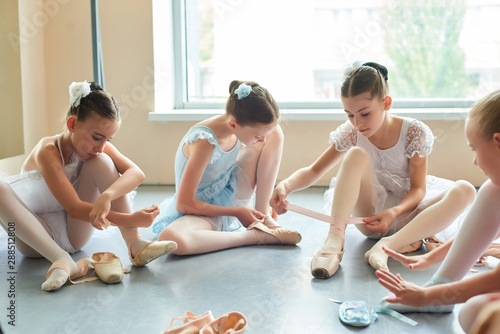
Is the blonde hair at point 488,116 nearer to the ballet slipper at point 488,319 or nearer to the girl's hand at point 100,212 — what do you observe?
the ballet slipper at point 488,319

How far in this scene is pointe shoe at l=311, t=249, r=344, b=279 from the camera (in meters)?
1.61

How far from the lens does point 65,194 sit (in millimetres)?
1687

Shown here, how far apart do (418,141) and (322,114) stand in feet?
3.94

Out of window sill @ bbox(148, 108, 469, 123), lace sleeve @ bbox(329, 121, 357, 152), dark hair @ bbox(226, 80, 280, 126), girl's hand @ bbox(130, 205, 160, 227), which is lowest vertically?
girl's hand @ bbox(130, 205, 160, 227)

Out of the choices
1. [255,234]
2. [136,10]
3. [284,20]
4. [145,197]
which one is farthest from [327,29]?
[255,234]

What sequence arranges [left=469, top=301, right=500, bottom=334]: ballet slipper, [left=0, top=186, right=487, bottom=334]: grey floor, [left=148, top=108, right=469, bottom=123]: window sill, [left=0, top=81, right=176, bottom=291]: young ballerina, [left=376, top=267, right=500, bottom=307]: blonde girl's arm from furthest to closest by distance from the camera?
[left=148, top=108, right=469, bottom=123]: window sill, [left=0, top=81, right=176, bottom=291]: young ballerina, [left=0, top=186, right=487, bottom=334]: grey floor, [left=376, top=267, right=500, bottom=307]: blonde girl's arm, [left=469, top=301, right=500, bottom=334]: ballet slipper

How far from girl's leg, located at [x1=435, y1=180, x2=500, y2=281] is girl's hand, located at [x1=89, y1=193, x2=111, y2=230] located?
0.93 meters

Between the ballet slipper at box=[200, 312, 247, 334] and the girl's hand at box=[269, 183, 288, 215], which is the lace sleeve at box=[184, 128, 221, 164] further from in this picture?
the ballet slipper at box=[200, 312, 247, 334]

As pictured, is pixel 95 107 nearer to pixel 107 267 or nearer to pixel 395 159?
pixel 107 267

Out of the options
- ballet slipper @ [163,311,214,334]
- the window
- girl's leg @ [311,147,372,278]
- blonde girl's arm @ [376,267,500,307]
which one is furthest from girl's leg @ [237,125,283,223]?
the window

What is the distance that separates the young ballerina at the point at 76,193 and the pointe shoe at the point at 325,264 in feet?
1.41

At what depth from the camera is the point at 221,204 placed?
204 cm

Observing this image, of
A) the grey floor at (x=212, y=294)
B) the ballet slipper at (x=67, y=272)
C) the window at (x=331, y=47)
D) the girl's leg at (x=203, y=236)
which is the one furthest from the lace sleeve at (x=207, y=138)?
the window at (x=331, y=47)

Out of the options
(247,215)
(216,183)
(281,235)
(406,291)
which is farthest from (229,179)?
(406,291)
